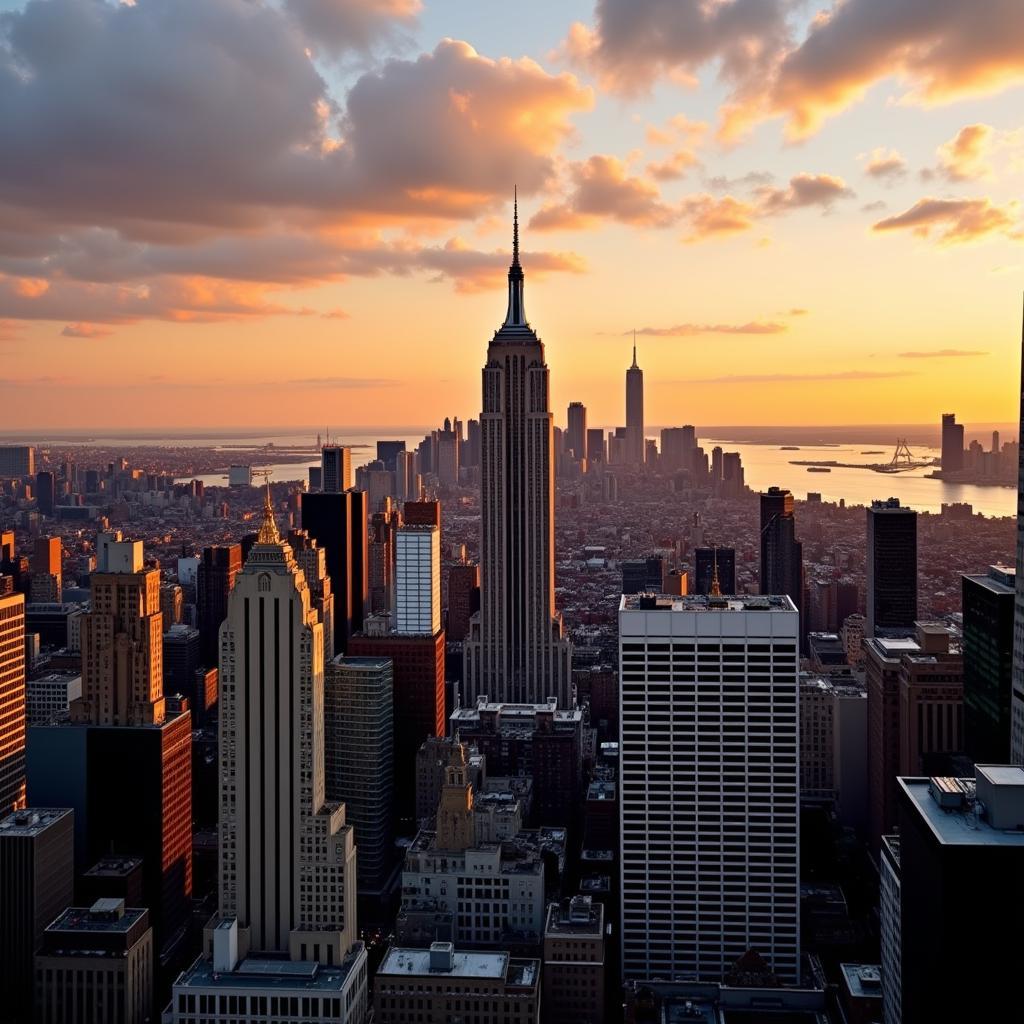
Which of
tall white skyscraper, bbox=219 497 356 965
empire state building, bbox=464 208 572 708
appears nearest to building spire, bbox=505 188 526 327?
empire state building, bbox=464 208 572 708

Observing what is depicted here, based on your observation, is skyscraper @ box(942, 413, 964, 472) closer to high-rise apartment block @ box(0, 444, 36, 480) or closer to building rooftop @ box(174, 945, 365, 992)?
building rooftop @ box(174, 945, 365, 992)

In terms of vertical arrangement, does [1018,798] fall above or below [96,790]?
above

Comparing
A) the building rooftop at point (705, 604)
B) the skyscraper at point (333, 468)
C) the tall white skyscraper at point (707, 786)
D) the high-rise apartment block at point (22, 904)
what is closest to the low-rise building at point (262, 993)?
the high-rise apartment block at point (22, 904)

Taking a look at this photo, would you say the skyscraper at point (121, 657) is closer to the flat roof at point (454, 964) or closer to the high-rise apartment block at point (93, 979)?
the high-rise apartment block at point (93, 979)

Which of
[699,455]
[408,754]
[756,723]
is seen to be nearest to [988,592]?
[756,723]

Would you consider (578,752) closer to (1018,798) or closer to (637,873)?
(637,873)
